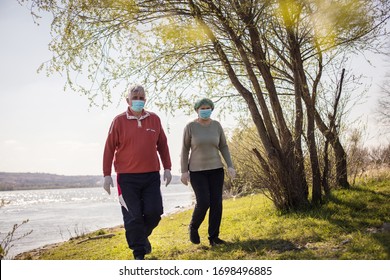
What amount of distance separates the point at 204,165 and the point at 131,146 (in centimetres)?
101

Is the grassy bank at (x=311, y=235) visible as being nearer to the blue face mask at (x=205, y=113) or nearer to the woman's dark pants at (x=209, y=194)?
the woman's dark pants at (x=209, y=194)

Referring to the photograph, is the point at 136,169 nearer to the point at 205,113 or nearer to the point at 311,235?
the point at 205,113

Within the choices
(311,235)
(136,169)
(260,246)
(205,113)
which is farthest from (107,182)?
(311,235)

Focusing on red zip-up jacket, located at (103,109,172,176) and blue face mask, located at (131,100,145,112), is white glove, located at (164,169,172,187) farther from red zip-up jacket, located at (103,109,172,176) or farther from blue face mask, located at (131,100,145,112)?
blue face mask, located at (131,100,145,112)

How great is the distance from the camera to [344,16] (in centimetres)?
798

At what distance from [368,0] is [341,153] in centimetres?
306

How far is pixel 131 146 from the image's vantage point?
15.8 feet

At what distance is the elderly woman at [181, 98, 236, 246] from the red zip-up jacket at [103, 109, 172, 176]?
564mm

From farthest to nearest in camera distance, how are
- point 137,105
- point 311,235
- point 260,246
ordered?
1. point 311,235
2. point 260,246
3. point 137,105

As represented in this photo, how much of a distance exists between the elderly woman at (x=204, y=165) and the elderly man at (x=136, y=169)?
48cm

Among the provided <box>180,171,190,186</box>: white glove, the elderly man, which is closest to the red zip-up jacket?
the elderly man

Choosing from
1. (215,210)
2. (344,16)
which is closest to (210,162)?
(215,210)

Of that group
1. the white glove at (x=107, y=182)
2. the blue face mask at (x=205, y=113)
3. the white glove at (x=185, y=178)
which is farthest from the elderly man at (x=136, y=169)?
the blue face mask at (x=205, y=113)

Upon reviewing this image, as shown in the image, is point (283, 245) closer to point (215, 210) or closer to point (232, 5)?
point (215, 210)
